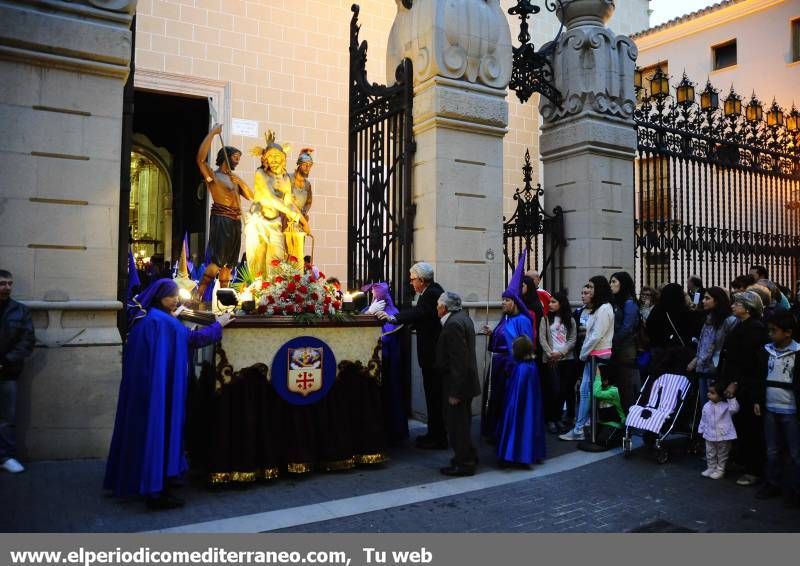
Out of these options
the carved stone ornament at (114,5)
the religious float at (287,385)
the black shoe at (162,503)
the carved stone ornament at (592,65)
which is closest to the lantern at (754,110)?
the carved stone ornament at (592,65)

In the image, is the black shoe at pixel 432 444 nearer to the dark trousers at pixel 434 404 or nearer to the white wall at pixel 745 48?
the dark trousers at pixel 434 404

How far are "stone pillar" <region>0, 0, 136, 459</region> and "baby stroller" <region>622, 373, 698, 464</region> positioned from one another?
18.4 ft

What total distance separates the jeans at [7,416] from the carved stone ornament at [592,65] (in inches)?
349

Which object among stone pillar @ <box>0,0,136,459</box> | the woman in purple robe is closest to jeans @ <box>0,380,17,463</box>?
stone pillar @ <box>0,0,136,459</box>

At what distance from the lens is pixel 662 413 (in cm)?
677

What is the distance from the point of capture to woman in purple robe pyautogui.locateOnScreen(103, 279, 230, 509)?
201 inches

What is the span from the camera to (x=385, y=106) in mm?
9516

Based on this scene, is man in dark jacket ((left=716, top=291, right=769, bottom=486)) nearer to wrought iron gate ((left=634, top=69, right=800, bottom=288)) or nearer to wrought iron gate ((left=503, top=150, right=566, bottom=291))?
wrought iron gate ((left=634, top=69, right=800, bottom=288))

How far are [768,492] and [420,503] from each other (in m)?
3.20

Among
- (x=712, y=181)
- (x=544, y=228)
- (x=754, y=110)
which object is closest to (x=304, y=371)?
(x=544, y=228)

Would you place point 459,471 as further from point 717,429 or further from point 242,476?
point 717,429

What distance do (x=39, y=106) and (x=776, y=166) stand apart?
14379 mm

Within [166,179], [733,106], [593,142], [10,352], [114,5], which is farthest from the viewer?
[166,179]

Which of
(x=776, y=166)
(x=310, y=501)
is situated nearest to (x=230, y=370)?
(x=310, y=501)
